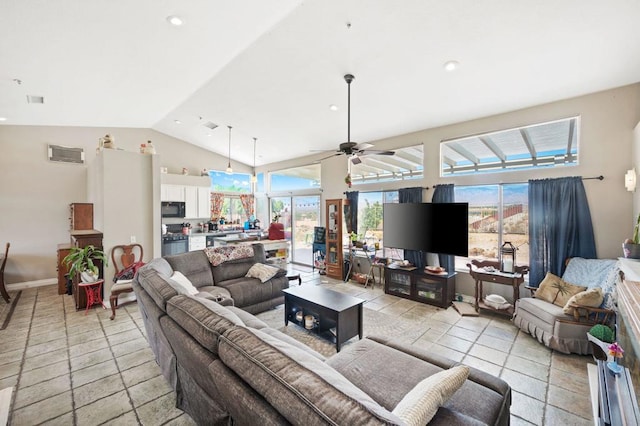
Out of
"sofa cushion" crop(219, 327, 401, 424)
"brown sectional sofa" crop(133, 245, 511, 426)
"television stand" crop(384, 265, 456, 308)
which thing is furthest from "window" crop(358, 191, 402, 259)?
"sofa cushion" crop(219, 327, 401, 424)

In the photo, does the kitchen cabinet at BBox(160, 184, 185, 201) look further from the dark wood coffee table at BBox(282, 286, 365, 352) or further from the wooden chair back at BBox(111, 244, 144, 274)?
the dark wood coffee table at BBox(282, 286, 365, 352)

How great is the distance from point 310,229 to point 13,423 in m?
5.99

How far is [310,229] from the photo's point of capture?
7.49 meters

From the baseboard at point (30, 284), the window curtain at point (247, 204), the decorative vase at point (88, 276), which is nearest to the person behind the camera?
the decorative vase at point (88, 276)

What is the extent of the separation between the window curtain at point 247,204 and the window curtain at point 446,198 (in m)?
5.96

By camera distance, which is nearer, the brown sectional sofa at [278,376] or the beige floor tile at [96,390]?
the brown sectional sofa at [278,376]

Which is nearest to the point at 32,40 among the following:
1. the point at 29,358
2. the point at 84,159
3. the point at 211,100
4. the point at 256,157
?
the point at 211,100

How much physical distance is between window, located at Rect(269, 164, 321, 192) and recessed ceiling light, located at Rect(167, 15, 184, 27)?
456cm

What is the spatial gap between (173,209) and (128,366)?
4.94 metres

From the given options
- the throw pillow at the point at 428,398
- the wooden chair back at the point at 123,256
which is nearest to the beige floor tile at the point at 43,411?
the wooden chair back at the point at 123,256

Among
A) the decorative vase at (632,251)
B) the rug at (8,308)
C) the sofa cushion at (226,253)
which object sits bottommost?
the rug at (8,308)

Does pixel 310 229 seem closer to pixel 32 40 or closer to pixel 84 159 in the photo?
pixel 84 159

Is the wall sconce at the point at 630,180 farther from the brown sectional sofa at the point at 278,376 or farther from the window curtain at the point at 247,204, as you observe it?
the window curtain at the point at 247,204

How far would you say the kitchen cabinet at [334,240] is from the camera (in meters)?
5.97
